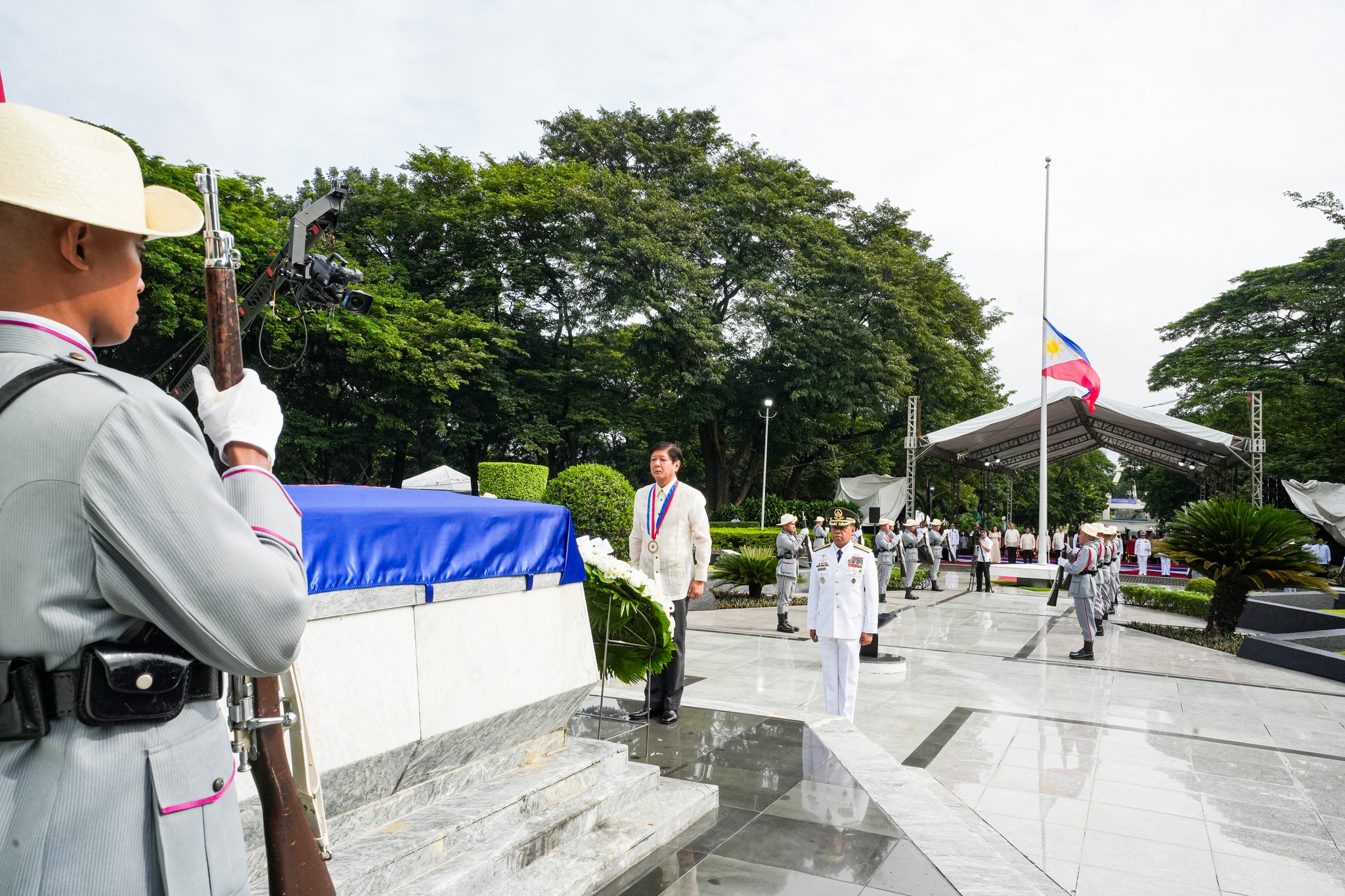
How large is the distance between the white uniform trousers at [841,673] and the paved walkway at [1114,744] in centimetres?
41

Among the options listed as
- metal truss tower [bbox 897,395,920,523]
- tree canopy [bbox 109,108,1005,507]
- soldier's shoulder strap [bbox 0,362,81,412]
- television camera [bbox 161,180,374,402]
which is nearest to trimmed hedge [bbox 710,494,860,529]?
tree canopy [bbox 109,108,1005,507]

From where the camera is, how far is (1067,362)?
17.7 meters

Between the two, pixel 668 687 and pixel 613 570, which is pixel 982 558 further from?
pixel 613 570

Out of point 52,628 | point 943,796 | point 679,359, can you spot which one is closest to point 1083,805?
point 943,796

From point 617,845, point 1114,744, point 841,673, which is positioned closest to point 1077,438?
point 1114,744

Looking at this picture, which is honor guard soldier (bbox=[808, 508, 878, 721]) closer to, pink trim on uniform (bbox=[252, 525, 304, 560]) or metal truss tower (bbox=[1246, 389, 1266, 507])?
pink trim on uniform (bbox=[252, 525, 304, 560])

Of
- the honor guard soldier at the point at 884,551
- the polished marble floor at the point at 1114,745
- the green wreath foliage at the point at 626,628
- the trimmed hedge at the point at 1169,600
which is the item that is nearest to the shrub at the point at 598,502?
the polished marble floor at the point at 1114,745

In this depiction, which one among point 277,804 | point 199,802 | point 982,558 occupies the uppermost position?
point 199,802

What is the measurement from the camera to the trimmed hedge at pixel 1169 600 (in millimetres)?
16797

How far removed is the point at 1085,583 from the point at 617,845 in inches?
398

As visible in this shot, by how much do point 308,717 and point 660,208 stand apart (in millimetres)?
27137

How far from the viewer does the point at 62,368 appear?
1.18 metres

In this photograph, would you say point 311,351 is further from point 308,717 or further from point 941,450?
point 308,717

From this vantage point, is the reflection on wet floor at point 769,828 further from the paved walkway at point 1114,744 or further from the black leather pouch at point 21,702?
the black leather pouch at point 21,702
